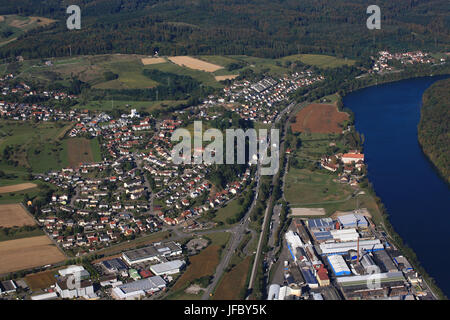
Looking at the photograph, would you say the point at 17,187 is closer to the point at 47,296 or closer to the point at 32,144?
the point at 32,144

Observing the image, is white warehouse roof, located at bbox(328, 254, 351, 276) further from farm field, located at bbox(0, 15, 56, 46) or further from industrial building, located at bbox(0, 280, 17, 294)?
farm field, located at bbox(0, 15, 56, 46)

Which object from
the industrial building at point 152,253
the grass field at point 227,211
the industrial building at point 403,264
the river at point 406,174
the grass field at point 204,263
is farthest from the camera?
the grass field at point 227,211

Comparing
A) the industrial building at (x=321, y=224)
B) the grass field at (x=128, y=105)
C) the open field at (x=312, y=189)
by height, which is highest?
the grass field at (x=128, y=105)

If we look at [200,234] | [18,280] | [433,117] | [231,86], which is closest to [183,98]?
[231,86]

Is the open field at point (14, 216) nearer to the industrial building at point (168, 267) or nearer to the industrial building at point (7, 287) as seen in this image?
the industrial building at point (7, 287)

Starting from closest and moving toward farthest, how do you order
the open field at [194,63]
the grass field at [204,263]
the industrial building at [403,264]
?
the grass field at [204,263] < the industrial building at [403,264] < the open field at [194,63]

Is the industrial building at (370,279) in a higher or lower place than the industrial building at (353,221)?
lower

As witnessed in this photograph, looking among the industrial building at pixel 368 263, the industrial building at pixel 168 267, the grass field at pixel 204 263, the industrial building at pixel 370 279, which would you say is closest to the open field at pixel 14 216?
the industrial building at pixel 168 267

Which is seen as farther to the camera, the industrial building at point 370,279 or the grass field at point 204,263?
the grass field at point 204,263
